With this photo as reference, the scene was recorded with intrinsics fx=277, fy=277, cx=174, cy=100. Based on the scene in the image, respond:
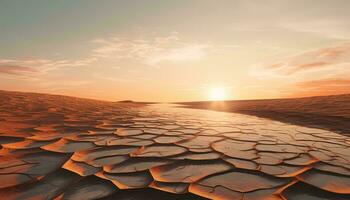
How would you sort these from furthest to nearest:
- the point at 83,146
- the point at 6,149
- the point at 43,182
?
the point at 83,146 < the point at 6,149 < the point at 43,182

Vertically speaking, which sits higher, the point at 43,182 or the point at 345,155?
the point at 345,155

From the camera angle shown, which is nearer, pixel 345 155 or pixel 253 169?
pixel 253 169

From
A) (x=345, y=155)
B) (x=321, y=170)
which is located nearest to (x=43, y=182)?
(x=321, y=170)

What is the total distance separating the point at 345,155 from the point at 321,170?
806 mm

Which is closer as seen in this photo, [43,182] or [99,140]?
[43,182]

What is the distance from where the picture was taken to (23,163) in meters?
2.16

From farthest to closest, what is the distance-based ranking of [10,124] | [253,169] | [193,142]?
[10,124]
[193,142]
[253,169]

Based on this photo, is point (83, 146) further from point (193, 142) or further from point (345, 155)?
point (345, 155)

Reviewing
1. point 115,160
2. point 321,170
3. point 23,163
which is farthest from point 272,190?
point 23,163

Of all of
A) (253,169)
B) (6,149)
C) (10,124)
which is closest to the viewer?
(253,169)

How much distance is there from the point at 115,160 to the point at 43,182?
23.6 inches

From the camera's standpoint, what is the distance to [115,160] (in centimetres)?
225

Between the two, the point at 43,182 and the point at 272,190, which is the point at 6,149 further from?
the point at 272,190

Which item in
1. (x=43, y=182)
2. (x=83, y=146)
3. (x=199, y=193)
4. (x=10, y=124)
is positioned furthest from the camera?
(x=10, y=124)
